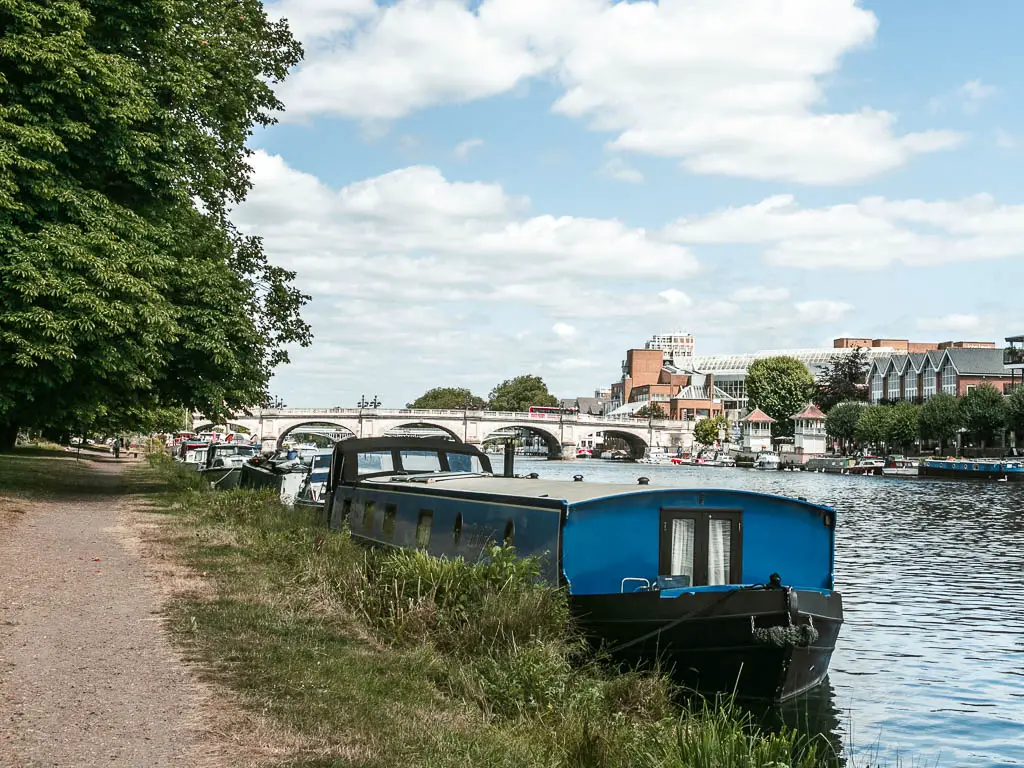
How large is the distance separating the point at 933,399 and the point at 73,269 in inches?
3809

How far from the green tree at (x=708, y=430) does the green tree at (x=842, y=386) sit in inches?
610

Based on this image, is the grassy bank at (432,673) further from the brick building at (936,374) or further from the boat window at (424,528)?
the brick building at (936,374)

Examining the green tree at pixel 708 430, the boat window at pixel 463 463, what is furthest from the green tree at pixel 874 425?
the boat window at pixel 463 463

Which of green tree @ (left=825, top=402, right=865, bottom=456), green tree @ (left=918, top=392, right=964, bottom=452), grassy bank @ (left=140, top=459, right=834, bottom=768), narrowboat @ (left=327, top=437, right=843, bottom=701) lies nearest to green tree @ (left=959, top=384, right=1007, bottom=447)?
green tree @ (left=918, top=392, right=964, bottom=452)

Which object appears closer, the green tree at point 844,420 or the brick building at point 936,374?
the brick building at point 936,374

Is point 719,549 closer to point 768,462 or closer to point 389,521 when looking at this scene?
point 389,521

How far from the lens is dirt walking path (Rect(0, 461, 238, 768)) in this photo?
6969 millimetres

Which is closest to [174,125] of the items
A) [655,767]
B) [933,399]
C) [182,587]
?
[182,587]

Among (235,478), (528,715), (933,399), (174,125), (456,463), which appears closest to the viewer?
(528,715)

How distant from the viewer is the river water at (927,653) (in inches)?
516

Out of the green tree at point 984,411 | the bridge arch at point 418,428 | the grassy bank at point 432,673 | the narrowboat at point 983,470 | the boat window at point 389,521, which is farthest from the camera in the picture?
the bridge arch at point 418,428

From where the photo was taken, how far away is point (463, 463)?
2130cm

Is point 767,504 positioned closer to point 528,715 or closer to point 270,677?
point 528,715

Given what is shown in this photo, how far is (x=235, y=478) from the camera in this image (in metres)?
40.5
